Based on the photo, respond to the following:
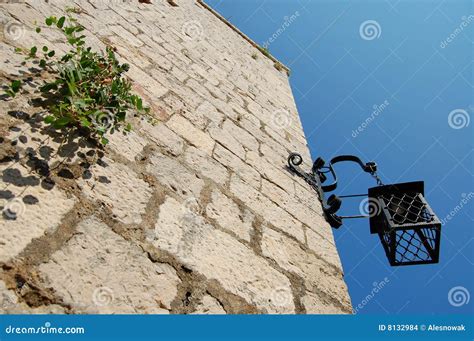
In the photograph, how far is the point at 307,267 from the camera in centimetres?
215

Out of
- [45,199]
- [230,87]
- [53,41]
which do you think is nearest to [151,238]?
[45,199]

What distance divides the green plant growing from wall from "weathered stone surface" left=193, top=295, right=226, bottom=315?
824 mm

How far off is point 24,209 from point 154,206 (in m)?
0.56

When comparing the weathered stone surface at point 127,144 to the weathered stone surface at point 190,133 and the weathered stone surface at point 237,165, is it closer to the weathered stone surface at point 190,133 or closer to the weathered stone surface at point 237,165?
the weathered stone surface at point 190,133

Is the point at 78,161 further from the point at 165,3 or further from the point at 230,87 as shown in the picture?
the point at 165,3

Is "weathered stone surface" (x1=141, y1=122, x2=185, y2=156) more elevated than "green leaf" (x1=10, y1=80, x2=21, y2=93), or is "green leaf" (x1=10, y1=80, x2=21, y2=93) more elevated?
"weathered stone surface" (x1=141, y1=122, x2=185, y2=156)

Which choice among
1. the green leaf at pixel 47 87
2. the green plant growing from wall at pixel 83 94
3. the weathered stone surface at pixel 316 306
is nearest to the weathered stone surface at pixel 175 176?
the green plant growing from wall at pixel 83 94

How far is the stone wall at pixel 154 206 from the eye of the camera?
1286 mm

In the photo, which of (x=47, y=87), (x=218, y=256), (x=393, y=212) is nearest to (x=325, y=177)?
(x=393, y=212)

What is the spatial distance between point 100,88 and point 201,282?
1.05 metres

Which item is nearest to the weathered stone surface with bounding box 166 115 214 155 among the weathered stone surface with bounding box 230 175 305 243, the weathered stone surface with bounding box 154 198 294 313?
the weathered stone surface with bounding box 230 175 305 243

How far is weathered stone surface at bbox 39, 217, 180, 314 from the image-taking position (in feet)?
4.06

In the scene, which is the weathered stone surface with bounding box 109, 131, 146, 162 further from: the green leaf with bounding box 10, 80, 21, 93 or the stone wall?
the green leaf with bounding box 10, 80, 21, 93

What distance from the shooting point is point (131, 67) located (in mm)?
2533
